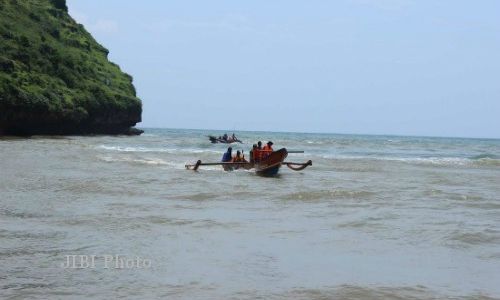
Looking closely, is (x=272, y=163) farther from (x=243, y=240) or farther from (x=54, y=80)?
(x=54, y=80)

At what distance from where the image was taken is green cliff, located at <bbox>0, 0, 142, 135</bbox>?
52.9m

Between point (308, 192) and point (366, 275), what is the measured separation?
945 cm

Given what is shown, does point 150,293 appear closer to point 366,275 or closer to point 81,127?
point 366,275

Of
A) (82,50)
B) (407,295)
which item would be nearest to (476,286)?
(407,295)

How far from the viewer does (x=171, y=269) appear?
801cm

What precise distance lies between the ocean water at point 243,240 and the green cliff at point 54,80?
3581cm

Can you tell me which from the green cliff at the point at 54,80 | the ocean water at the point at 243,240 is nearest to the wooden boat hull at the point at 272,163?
the ocean water at the point at 243,240

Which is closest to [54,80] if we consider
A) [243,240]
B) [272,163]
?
[272,163]

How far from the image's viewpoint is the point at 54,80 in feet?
206

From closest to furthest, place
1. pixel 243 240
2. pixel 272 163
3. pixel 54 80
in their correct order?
pixel 243 240, pixel 272 163, pixel 54 80

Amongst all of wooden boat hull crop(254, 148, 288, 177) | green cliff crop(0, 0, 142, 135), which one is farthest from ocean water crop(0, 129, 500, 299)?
green cliff crop(0, 0, 142, 135)

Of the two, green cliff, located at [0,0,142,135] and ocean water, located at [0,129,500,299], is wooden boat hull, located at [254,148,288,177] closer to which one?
ocean water, located at [0,129,500,299]

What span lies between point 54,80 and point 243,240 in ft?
187

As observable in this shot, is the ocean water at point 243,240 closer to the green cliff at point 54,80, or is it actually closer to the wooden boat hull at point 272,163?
the wooden boat hull at point 272,163
